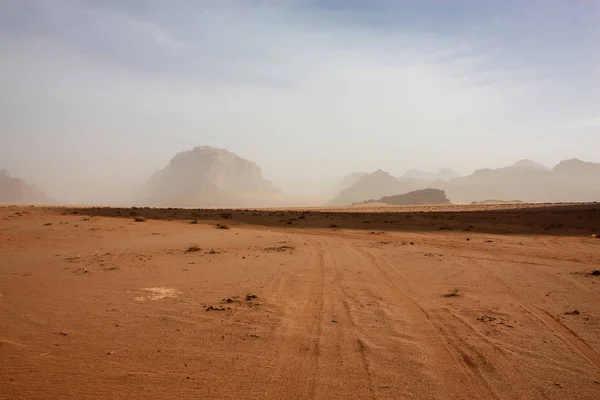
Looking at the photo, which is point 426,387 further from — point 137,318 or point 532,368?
point 137,318

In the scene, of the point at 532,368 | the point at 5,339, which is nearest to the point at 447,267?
the point at 532,368

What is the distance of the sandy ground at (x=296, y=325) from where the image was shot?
4.00 meters

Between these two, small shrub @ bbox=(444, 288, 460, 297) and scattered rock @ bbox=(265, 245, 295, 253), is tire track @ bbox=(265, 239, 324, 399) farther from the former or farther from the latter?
scattered rock @ bbox=(265, 245, 295, 253)

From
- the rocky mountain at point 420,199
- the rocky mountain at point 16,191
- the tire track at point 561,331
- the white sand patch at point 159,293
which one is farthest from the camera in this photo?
the rocky mountain at point 16,191

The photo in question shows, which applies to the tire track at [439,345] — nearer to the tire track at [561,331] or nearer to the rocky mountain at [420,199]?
the tire track at [561,331]

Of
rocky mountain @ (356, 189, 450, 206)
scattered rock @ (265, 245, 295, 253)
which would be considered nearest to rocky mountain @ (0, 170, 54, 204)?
rocky mountain @ (356, 189, 450, 206)

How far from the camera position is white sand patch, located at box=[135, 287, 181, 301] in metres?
7.04

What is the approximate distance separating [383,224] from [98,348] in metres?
20.1

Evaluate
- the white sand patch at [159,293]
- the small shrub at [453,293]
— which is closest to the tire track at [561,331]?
the small shrub at [453,293]

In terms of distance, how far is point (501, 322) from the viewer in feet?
19.5

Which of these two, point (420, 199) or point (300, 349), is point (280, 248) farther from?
point (420, 199)

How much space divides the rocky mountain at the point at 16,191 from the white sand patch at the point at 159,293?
6856 inches

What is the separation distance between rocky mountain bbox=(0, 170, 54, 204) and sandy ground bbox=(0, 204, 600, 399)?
567 feet

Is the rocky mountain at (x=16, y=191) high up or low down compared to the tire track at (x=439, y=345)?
up
